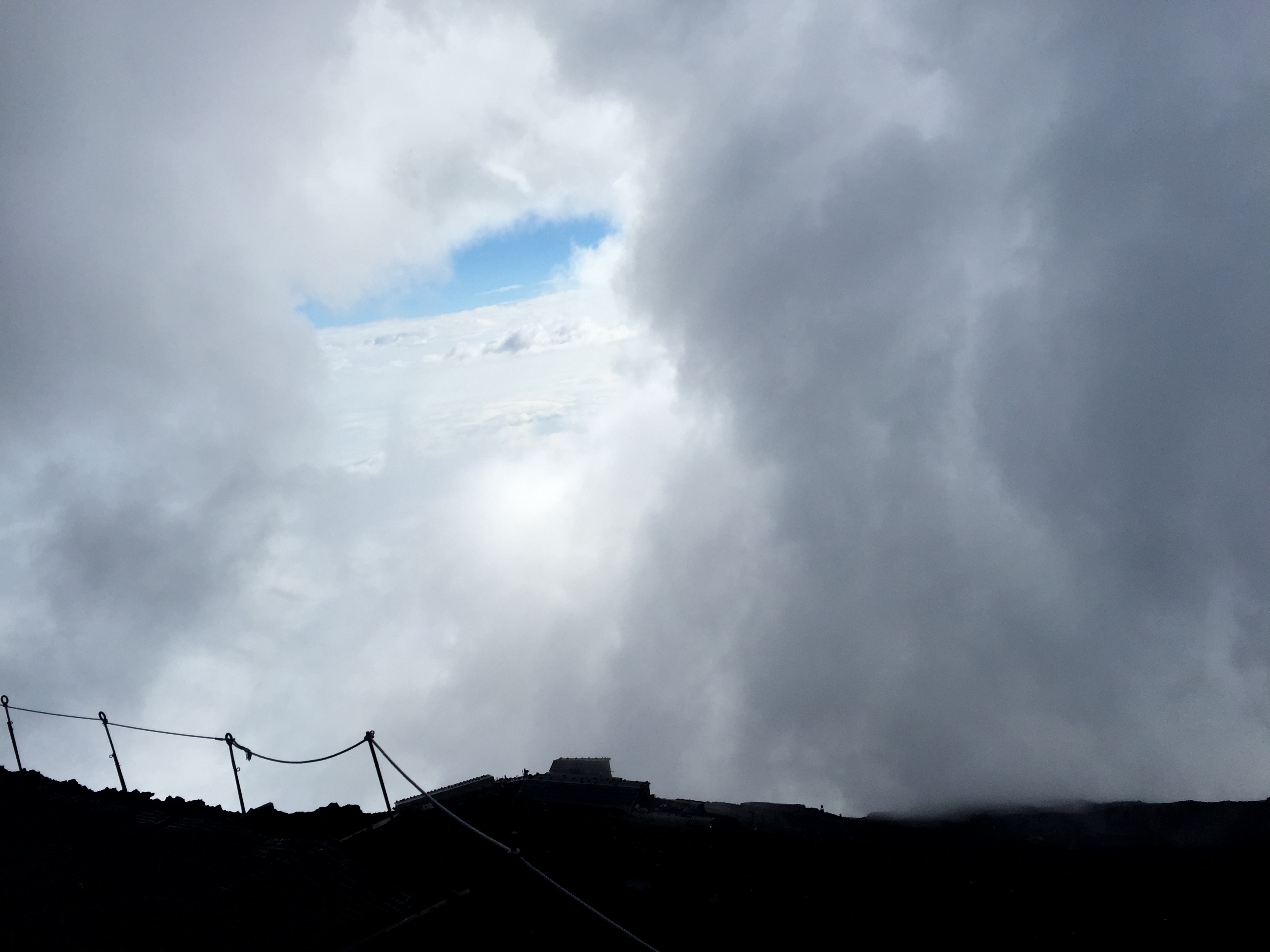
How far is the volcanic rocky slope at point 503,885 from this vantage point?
10367 mm

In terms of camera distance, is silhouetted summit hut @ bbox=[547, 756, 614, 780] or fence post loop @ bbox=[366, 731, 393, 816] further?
silhouetted summit hut @ bbox=[547, 756, 614, 780]

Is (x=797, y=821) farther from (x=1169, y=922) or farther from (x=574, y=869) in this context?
(x=574, y=869)

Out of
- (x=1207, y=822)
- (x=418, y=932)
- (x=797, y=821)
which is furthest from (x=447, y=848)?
(x=1207, y=822)

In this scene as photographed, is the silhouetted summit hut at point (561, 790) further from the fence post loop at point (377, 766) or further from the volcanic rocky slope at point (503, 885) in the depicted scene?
the fence post loop at point (377, 766)

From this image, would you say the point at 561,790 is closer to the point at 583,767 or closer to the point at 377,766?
the point at 583,767

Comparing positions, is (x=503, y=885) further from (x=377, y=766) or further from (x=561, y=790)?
(x=561, y=790)

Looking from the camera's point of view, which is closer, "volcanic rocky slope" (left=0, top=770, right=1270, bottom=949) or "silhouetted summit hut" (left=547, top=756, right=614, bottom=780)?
"volcanic rocky slope" (left=0, top=770, right=1270, bottom=949)

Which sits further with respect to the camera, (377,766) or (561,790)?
(561,790)

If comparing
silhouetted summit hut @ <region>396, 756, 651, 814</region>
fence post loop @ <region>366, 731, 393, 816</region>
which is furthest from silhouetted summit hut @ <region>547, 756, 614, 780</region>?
fence post loop @ <region>366, 731, 393, 816</region>

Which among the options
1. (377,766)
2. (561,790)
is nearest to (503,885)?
(377,766)

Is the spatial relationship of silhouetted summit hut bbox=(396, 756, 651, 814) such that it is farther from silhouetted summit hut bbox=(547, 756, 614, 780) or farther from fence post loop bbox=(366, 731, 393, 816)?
fence post loop bbox=(366, 731, 393, 816)

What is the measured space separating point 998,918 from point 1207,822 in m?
38.4

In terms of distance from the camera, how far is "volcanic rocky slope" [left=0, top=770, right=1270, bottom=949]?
10367 millimetres

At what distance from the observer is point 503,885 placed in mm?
12797
